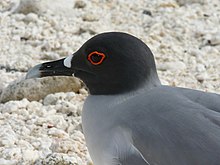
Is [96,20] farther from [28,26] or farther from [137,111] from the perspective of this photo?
[137,111]

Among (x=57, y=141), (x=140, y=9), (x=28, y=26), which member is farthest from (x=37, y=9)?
(x=57, y=141)

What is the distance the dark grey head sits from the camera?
3.38m

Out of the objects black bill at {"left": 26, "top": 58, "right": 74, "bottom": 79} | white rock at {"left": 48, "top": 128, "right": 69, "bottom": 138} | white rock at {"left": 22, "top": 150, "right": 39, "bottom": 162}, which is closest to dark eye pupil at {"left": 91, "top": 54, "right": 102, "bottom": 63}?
black bill at {"left": 26, "top": 58, "right": 74, "bottom": 79}

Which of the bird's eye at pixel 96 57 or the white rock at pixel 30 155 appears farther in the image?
the white rock at pixel 30 155

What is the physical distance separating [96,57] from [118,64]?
142mm

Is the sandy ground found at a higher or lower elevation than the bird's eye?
lower

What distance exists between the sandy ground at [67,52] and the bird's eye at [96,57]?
60 cm

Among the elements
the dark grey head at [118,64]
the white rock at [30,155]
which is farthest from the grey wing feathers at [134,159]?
the white rock at [30,155]

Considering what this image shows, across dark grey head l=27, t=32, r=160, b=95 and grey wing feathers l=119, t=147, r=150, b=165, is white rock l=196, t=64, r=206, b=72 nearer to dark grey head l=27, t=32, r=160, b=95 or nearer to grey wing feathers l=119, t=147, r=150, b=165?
dark grey head l=27, t=32, r=160, b=95

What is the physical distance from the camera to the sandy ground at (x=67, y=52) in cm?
424

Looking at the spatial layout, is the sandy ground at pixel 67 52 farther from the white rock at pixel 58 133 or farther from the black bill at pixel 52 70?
the black bill at pixel 52 70

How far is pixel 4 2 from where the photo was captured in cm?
761

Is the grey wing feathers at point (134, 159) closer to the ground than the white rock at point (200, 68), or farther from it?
farther from it

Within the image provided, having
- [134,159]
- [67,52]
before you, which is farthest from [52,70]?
[67,52]
